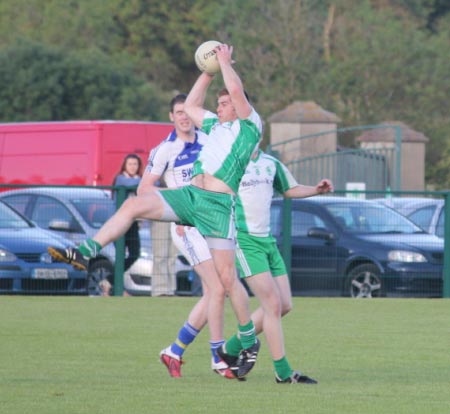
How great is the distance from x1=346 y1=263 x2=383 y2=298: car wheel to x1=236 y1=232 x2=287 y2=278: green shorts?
Result: 9.56m

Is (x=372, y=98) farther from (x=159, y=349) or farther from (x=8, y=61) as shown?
(x=159, y=349)

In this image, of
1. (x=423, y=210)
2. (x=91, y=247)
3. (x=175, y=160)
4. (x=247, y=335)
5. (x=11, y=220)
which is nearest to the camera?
→ (x=91, y=247)

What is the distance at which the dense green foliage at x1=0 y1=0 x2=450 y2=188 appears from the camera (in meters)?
44.2

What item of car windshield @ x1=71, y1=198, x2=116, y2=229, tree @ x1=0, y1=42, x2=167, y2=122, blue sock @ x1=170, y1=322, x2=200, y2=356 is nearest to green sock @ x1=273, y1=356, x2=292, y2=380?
blue sock @ x1=170, y1=322, x2=200, y2=356

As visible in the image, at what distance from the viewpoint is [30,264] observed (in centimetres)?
1977

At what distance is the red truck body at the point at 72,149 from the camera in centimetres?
2662

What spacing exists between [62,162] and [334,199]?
7689 millimetres

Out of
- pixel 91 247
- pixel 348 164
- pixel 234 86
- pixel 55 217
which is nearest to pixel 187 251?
pixel 91 247

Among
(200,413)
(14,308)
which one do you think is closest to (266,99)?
(14,308)

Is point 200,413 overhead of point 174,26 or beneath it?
beneath

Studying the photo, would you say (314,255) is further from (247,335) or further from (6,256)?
(247,335)

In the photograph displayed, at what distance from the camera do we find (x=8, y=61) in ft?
161

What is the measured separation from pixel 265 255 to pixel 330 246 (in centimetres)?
966

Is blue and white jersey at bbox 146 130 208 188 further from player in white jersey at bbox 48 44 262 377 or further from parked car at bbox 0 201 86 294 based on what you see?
parked car at bbox 0 201 86 294
